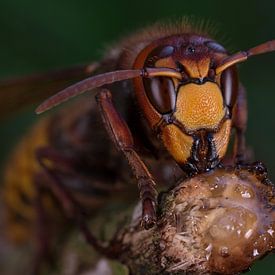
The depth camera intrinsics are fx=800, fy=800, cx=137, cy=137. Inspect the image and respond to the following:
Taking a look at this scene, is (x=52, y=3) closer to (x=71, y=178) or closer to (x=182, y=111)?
(x=71, y=178)

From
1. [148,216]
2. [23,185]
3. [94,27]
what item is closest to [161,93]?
[148,216]

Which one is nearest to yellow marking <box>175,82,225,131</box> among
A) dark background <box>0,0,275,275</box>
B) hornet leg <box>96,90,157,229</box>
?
hornet leg <box>96,90,157,229</box>

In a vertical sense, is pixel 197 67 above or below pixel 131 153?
above

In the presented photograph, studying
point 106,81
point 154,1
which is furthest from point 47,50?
point 106,81

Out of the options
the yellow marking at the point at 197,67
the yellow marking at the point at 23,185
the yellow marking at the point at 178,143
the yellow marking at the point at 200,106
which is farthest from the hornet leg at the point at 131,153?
the yellow marking at the point at 23,185

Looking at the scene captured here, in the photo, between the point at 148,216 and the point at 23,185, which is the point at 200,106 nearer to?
the point at 148,216

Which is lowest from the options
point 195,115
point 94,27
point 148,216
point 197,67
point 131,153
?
point 148,216

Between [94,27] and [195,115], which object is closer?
[195,115]
